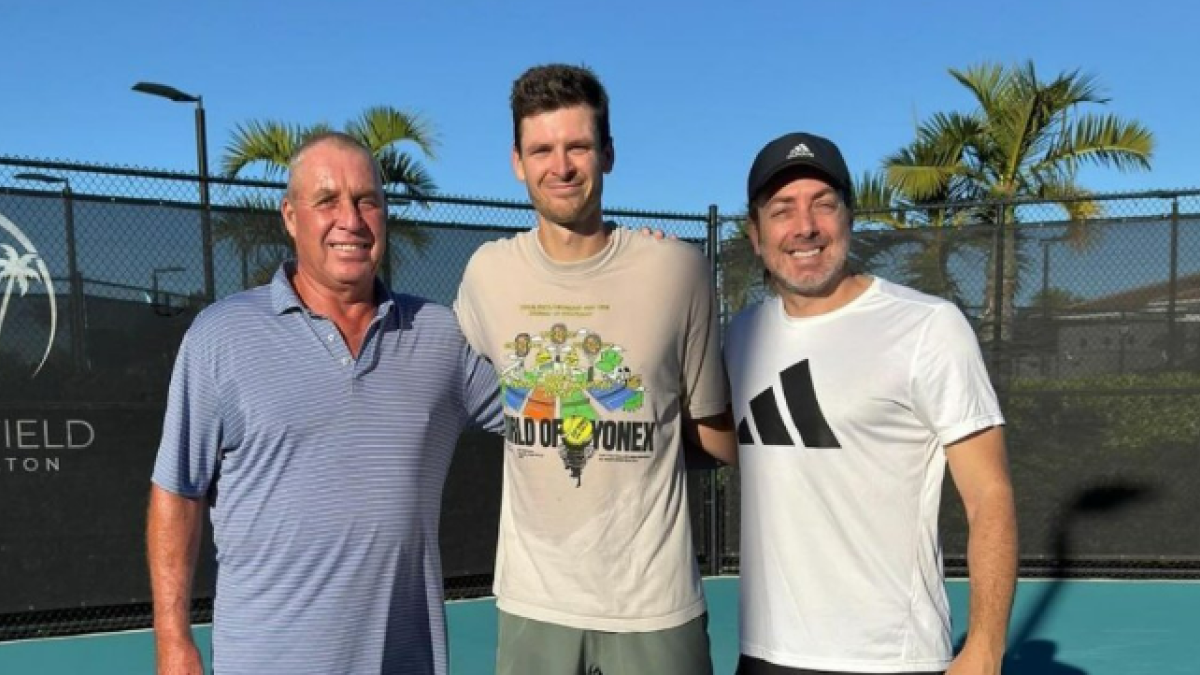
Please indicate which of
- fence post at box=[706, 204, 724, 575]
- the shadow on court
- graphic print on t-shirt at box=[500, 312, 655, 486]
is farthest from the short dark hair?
the shadow on court

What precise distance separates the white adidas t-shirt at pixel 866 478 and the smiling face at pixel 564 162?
0.62m

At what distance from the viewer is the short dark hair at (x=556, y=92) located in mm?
2215

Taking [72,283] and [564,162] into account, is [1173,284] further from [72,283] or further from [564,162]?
[72,283]

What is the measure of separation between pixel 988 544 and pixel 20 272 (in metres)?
5.33

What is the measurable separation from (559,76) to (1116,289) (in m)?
5.46

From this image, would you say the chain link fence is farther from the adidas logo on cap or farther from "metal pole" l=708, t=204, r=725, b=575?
the adidas logo on cap

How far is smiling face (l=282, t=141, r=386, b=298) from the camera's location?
218 cm

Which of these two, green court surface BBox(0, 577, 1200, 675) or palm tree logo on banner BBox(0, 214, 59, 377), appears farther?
palm tree logo on banner BBox(0, 214, 59, 377)

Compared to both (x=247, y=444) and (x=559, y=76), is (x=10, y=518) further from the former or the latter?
(x=559, y=76)

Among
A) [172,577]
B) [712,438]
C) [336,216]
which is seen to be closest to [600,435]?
[712,438]

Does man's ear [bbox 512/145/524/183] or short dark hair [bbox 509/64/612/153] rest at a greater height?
short dark hair [bbox 509/64/612/153]

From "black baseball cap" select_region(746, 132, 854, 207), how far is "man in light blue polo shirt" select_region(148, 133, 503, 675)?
944mm

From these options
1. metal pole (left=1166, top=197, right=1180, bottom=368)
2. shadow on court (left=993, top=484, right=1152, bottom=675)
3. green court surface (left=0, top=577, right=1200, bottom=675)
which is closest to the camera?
green court surface (left=0, top=577, right=1200, bottom=675)

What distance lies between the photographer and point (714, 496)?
678 centimetres
